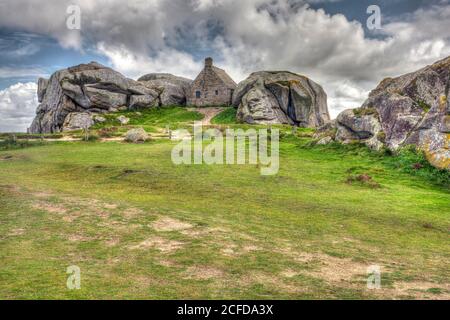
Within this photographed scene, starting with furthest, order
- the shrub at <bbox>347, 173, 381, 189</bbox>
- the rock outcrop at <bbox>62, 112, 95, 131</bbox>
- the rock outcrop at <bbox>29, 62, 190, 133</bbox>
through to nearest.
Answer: the rock outcrop at <bbox>29, 62, 190, 133</bbox>
the rock outcrop at <bbox>62, 112, 95, 131</bbox>
the shrub at <bbox>347, 173, 381, 189</bbox>

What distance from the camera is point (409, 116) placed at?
35188 millimetres

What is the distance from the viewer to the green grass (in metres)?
73.4

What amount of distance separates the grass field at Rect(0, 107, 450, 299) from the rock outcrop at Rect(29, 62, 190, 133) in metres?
44.2

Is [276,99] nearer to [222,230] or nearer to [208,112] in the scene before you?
[208,112]

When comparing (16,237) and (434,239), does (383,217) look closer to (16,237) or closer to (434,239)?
(434,239)

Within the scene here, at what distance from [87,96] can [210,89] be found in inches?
1037

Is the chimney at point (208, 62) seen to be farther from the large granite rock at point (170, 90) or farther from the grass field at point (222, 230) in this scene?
the grass field at point (222, 230)

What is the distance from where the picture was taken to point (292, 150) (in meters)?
39.2

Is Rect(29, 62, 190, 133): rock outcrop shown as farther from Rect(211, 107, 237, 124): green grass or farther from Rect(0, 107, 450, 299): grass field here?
Rect(0, 107, 450, 299): grass field

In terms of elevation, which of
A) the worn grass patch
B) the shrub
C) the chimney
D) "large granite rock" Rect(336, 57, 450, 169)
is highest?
the chimney

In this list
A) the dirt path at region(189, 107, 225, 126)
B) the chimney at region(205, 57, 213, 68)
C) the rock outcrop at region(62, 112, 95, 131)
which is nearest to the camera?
the rock outcrop at region(62, 112, 95, 131)

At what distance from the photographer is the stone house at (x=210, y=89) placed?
84562 mm

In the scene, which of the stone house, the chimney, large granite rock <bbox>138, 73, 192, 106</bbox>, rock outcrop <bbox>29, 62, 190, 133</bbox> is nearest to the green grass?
the stone house
